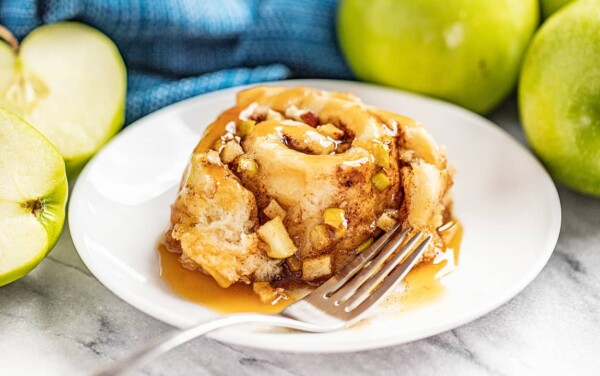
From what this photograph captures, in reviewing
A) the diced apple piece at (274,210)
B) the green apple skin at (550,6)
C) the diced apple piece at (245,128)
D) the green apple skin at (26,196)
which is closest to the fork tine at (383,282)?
the diced apple piece at (274,210)

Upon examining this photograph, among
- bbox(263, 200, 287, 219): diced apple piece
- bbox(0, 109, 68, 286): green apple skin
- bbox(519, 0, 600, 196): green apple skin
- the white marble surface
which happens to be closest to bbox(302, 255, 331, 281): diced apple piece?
bbox(263, 200, 287, 219): diced apple piece

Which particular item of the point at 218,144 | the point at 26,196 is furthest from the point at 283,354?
the point at 26,196

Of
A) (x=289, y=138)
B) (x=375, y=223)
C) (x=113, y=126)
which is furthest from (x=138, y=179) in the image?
(x=375, y=223)

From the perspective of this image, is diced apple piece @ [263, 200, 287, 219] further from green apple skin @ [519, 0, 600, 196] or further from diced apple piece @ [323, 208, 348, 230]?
green apple skin @ [519, 0, 600, 196]

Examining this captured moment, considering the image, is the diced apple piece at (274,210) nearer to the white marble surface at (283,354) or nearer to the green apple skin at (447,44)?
the white marble surface at (283,354)

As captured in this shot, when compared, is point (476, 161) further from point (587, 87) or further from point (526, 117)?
point (587, 87)

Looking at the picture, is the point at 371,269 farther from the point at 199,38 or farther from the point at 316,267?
the point at 199,38
